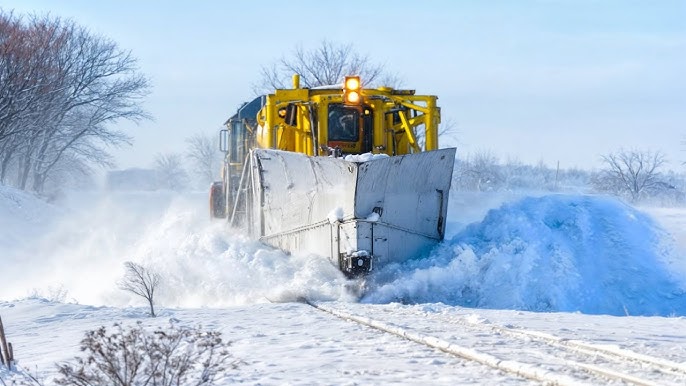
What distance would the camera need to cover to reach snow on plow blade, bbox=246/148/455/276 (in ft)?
41.8

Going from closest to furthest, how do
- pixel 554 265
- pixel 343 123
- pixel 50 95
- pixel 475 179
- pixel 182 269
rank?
pixel 554 265, pixel 182 269, pixel 343 123, pixel 50 95, pixel 475 179

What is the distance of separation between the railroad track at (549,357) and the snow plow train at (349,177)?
397 centimetres

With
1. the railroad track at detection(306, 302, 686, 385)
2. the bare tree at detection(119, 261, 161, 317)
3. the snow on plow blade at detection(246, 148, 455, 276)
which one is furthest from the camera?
the bare tree at detection(119, 261, 161, 317)

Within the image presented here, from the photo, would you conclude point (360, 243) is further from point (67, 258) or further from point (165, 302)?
point (67, 258)

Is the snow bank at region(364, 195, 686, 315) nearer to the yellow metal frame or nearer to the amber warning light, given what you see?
the yellow metal frame

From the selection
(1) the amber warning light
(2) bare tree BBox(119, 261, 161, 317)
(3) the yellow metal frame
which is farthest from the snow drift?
(1) the amber warning light

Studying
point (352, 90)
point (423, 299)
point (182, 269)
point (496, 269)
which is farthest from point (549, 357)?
point (182, 269)

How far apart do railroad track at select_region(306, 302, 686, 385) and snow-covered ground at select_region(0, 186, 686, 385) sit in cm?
5

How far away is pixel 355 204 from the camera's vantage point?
41.5ft

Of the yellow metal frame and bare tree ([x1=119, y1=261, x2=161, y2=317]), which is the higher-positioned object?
the yellow metal frame

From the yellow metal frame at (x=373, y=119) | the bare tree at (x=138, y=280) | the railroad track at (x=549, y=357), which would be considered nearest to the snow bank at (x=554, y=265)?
the yellow metal frame at (x=373, y=119)

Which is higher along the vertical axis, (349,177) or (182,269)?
(349,177)

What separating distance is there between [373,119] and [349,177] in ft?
9.86

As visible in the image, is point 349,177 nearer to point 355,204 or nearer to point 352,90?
point 355,204
